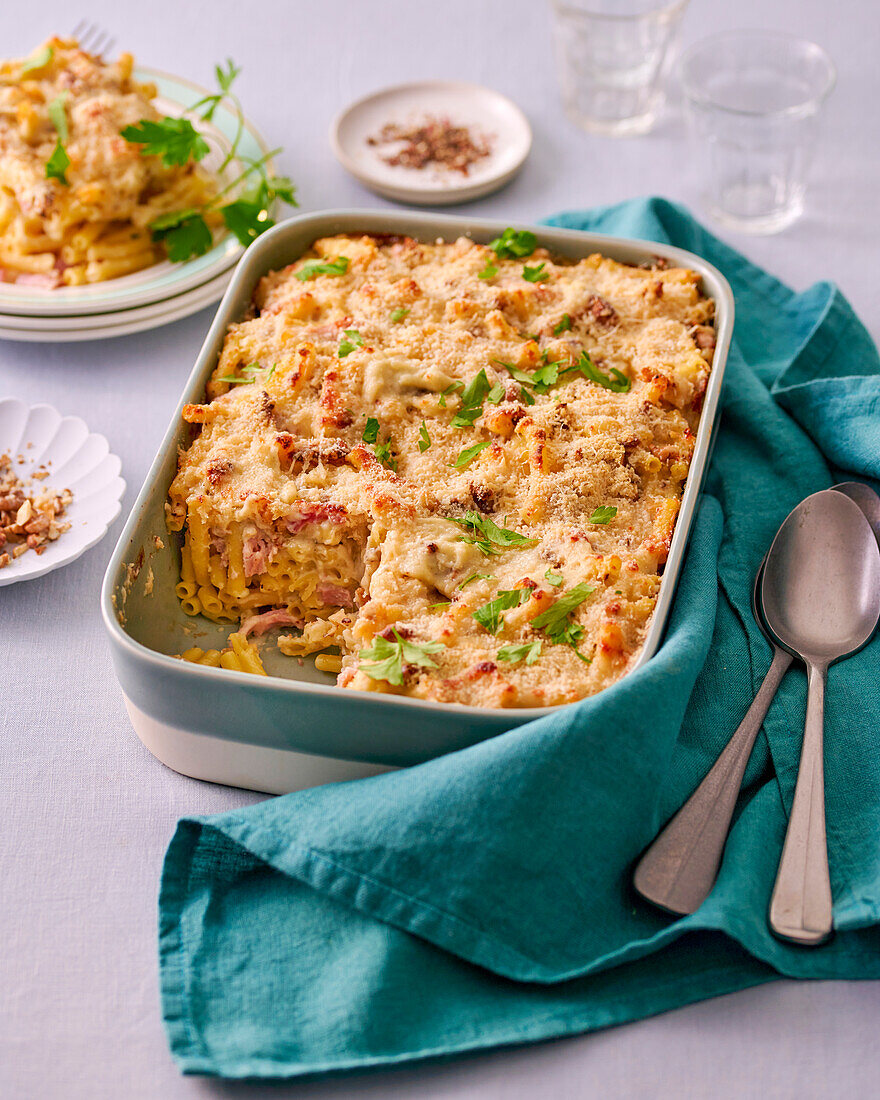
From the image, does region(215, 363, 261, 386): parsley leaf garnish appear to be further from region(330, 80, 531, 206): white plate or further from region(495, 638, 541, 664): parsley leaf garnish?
region(330, 80, 531, 206): white plate

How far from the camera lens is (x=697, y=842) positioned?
2.36m

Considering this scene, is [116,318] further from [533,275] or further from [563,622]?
[563,622]

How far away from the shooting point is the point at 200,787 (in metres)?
2.64

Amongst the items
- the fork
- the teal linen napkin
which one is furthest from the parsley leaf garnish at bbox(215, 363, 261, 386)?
the fork

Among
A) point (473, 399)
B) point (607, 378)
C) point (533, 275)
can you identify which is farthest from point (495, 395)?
point (533, 275)

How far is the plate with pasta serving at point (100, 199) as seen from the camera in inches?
146

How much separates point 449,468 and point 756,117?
1.94m

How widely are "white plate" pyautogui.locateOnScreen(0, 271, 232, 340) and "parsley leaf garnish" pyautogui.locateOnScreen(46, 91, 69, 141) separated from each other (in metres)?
0.62

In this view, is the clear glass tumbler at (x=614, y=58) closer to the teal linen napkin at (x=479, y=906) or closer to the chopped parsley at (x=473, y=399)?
the chopped parsley at (x=473, y=399)

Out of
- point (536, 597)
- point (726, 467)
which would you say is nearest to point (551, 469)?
point (536, 597)

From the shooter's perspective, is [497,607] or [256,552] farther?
[256,552]

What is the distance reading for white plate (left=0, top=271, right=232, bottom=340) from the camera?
11.9ft

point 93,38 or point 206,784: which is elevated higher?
point 93,38

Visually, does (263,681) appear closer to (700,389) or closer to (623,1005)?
(623,1005)
